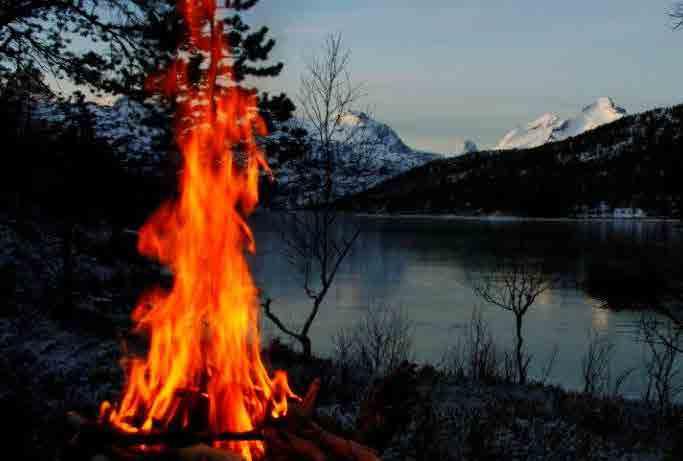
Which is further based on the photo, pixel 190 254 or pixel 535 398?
pixel 535 398

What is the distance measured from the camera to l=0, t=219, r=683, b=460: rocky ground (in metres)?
5.43

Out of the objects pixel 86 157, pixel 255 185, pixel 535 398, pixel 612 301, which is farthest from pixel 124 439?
pixel 612 301

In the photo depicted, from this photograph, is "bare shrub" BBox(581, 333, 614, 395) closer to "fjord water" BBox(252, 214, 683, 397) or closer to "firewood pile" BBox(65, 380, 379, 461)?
"fjord water" BBox(252, 214, 683, 397)

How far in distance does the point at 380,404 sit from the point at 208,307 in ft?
6.08

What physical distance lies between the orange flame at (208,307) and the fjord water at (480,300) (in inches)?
370

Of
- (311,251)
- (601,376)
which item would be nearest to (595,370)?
(601,376)

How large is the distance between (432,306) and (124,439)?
34.0 metres

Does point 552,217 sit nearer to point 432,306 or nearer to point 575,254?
point 575,254

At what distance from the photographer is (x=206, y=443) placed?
4.07m

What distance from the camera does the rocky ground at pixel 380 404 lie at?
17.8 ft

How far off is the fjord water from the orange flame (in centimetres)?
941

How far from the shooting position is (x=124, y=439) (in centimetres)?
385

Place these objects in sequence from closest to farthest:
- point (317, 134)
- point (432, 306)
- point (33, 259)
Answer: point (317, 134) < point (33, 259) < point (432, 306)

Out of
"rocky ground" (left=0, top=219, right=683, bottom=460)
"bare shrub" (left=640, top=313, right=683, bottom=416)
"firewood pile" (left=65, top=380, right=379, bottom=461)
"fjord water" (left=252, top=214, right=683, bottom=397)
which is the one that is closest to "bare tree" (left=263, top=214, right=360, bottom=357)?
"rocky ground" (left=0, top=219, right=683, bottom=460)
